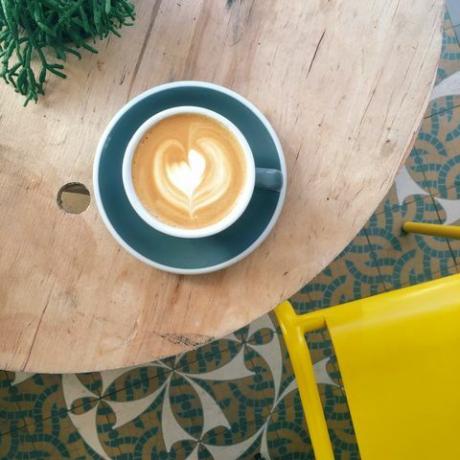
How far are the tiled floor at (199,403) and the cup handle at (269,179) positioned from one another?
2.40 feet

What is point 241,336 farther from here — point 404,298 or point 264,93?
point 264,93

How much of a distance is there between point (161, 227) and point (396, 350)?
481mm

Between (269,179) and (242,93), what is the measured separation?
0.14m

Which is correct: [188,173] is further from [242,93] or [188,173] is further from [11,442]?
[11,442]

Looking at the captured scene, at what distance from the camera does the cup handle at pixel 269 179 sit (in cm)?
66

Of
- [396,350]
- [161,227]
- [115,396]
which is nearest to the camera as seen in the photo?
[161,227]

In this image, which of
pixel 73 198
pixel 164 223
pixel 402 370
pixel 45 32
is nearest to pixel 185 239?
pixel 164 223

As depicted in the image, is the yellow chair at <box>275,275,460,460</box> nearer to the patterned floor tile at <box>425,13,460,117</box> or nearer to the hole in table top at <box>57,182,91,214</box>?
the hole in table top at <box>57,182,91,214</box>

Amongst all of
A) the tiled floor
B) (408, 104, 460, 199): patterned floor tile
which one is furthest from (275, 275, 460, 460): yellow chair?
(408, 104, 460, 199): patterned floor tile

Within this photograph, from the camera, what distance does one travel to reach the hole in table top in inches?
28.3

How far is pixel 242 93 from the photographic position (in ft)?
2.40

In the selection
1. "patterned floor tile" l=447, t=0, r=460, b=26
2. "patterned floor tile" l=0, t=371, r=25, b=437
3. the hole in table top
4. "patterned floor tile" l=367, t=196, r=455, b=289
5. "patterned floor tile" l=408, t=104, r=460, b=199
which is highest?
"patterned floor tile" l=447, t=0, r=460, b=26

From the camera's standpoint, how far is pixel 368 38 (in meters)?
0.75

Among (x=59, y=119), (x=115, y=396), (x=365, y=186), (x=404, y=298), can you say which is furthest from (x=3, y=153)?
(x=115, y=396)
